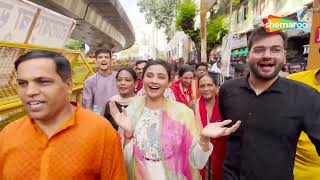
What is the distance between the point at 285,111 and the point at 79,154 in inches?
50.9

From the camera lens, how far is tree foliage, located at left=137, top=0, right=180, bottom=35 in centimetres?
4119

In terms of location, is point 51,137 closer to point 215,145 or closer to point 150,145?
point 150,145

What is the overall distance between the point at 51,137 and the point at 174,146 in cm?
109

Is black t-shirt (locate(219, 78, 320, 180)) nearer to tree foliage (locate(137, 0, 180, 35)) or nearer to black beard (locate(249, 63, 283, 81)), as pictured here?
black beard (locate(249, 63, 283, 81))

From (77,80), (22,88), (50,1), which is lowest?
(77,80)

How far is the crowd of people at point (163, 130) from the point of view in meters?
1.92

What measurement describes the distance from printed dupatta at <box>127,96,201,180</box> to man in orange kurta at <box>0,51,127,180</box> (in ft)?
2.64

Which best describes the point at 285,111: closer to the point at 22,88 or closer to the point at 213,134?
the point at 213,134

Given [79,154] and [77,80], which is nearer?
[79,154]

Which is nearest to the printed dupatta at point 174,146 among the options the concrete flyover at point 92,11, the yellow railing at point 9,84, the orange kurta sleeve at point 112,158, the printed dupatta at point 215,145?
the orange kurta sleeve at point 112,158

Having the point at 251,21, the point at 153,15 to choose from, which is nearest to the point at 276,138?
the point at 251,21

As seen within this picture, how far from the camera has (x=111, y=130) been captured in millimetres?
2033

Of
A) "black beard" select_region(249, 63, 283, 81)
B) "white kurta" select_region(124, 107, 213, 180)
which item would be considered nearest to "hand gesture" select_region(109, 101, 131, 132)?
"white kurta" select_region(124, 107, 213, 180)

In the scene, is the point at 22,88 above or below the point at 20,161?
above
